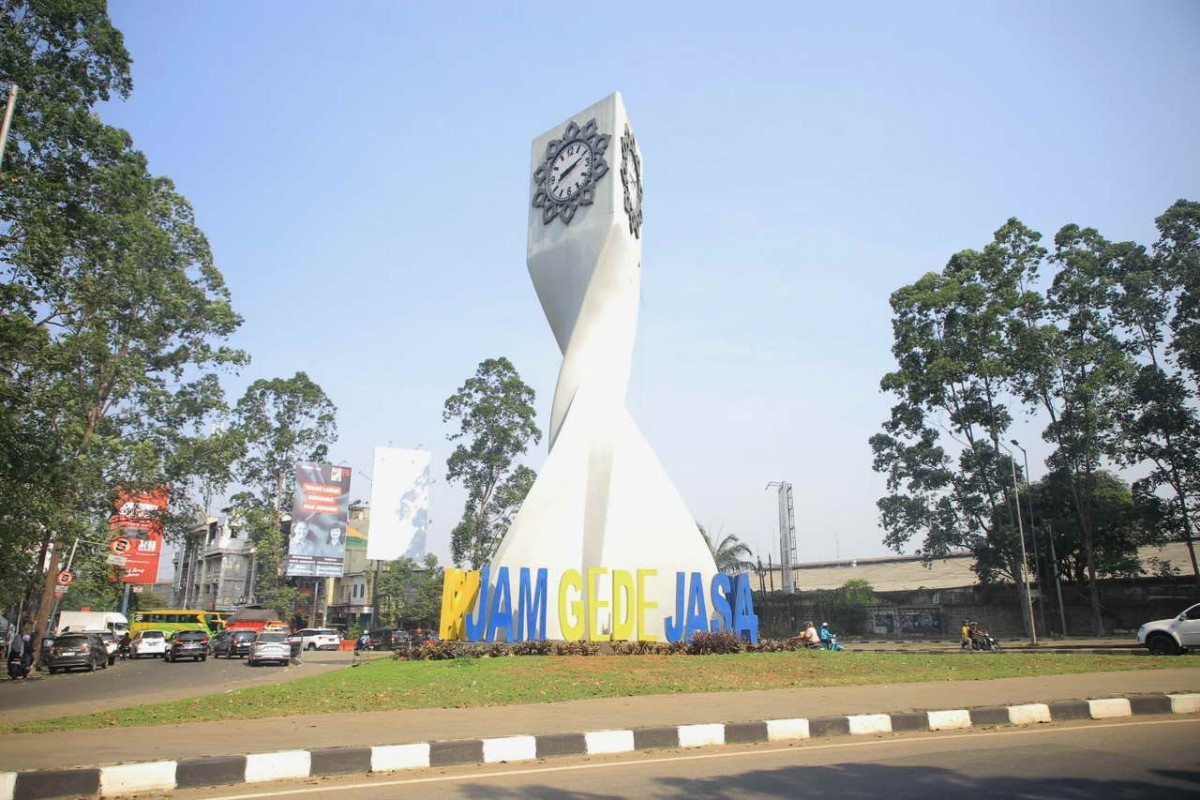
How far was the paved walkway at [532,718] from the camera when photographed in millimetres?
7672

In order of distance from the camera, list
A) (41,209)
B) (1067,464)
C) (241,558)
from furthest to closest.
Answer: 1. (241,558)
2. (1067,464)
3. (41,209)

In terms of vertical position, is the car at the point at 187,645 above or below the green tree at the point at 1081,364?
below

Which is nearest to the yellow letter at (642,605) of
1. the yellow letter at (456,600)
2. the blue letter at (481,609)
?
the blue letter at (481,609)

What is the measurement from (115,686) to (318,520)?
20760mm

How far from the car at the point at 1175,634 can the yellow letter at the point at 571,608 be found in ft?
44.7

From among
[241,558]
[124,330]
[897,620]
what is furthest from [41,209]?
[241,558]

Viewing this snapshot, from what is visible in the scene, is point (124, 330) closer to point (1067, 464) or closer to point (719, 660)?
point (719, 660)

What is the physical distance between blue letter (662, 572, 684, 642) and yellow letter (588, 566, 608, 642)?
5.48 ft

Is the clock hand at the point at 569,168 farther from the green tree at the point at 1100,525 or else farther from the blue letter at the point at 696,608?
the green tree at the point at 1100,525

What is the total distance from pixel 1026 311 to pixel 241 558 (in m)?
64.6

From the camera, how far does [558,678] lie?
14.2 m

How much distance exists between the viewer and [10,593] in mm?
27703

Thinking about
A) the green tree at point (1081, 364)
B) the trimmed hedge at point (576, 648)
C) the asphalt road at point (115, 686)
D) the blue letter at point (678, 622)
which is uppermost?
the green tree at point (1081, 364)

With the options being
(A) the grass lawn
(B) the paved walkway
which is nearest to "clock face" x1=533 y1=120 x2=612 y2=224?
(A) the grass lawn
